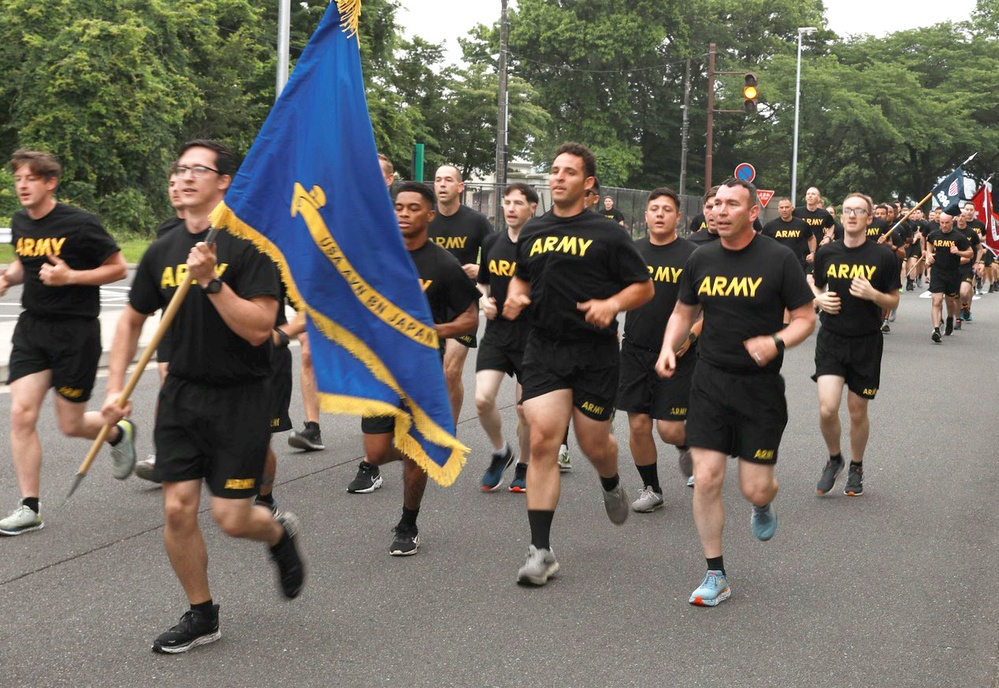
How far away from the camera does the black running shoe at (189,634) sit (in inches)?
186

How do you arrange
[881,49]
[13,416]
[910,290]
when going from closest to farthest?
[13,416] < [910,290] < [881,49]

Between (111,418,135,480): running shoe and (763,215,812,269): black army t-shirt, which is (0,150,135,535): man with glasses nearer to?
(111,418,135,480): running shoe

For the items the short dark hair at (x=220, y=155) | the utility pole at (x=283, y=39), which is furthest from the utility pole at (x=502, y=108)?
the short dark hair at (x=220, y=155)

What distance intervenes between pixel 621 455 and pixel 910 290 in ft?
77.4

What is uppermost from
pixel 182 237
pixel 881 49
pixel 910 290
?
pixel 881 49

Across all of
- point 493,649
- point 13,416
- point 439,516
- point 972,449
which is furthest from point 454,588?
point 972,449

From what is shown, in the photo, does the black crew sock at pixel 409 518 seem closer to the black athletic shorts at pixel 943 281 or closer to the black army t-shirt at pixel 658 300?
the black army t-shirt at pixel 658 300

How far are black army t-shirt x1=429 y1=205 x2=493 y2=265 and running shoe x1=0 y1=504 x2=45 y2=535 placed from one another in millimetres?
3268

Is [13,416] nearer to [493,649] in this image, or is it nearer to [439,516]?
[439,516]

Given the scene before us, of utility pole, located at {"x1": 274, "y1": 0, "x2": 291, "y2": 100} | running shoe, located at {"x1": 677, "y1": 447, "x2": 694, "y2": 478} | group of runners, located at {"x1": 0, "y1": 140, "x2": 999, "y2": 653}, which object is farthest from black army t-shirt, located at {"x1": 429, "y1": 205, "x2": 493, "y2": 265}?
utility pole, located at {"x1": 274, "y1": 0, "x2": 291, "y2": 100}

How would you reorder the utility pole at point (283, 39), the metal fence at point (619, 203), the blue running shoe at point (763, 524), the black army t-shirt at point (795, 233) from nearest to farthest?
the blue running shoe at point (763, 524), the black army t-shirt at point (795, 233), the utility pole at point (283, 39), the metal fence at point (619, 203)

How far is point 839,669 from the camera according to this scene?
4727mm

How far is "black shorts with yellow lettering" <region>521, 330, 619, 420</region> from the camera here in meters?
6.10

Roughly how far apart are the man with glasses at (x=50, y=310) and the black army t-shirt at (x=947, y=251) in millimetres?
14671
